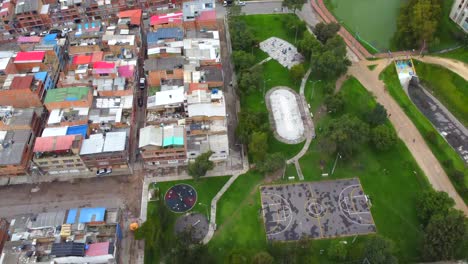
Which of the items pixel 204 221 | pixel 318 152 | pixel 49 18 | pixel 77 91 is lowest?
pixel 204 221

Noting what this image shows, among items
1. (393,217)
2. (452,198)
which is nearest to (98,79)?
(393,217)

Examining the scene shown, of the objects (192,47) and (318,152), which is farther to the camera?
(192,47)

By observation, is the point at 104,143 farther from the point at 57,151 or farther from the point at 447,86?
the point at 447,86

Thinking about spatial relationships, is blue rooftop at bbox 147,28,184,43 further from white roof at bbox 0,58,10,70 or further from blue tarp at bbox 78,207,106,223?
blue tarp at bbox 78,207,106,223

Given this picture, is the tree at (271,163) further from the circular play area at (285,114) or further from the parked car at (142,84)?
the parked car at (142,84)

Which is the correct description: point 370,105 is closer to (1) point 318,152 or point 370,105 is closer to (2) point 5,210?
(1) point 318,152

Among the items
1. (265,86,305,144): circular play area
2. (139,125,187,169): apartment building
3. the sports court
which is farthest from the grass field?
(139,125,187,169): apartment building
